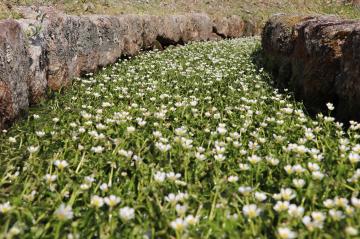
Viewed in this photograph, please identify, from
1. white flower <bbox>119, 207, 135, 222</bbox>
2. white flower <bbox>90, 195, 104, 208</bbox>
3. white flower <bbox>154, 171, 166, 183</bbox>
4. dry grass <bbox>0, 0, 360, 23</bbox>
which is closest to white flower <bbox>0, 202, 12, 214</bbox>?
white flower <bbox>90, 195, 104, 208</bbox>

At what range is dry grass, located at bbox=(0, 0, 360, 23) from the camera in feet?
29.4

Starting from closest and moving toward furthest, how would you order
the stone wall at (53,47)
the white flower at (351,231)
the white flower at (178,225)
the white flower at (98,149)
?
the white flower at (351,231) < the white flower at (178,225) < the white flower at (98,149) < the stone wall at (53,47)

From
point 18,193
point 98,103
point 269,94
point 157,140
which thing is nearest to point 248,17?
point 269,94

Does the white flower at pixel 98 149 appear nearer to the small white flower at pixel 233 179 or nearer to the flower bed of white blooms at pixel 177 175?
the flower bed of white blooms at pixel 177 175

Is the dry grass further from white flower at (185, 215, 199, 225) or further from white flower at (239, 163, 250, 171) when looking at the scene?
white flower at (185, 215, 199, 225)

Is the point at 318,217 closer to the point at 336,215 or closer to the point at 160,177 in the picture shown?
the point at 336,215

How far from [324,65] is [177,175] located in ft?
10.8

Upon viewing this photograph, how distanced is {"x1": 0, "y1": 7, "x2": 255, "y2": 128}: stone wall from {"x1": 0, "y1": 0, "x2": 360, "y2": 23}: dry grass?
0.53m

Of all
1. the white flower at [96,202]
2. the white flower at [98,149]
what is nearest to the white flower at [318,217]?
the white flower at [96,202]

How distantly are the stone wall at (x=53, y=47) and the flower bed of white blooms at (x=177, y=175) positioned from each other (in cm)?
35

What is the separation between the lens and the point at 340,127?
14.1ft

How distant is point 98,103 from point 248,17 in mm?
16236

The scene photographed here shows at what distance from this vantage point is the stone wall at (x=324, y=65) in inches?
183

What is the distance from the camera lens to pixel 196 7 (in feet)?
60.3
